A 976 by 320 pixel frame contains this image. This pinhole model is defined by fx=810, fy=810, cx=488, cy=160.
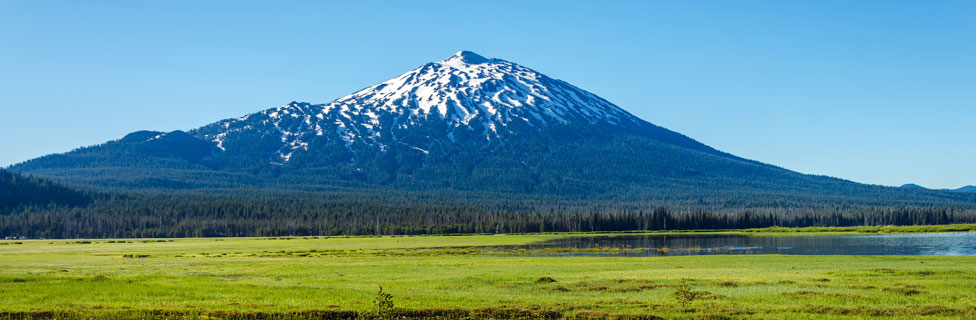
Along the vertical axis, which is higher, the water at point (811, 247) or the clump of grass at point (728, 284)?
the water at point (811, 247)

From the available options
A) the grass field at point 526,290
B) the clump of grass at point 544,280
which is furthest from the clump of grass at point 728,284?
Answer: the clump of grass at point 544,280

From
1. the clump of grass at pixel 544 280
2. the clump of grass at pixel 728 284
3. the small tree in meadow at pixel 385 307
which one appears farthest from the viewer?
the clump of grass at pixel 544 280

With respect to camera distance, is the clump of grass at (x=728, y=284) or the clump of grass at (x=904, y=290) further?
the clump of grass at (x=728, y=284)

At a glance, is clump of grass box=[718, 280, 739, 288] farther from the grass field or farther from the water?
the water

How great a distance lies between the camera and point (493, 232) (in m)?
186

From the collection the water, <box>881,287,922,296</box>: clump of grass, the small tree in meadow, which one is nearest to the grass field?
<box>881,287,922,296</box>: clump of grass

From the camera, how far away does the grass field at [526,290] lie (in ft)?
116

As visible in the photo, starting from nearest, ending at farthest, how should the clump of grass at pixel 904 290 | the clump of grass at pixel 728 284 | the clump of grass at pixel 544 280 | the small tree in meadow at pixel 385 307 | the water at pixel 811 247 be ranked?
the small tree in meadow at pixel 385 307
the clump of grass at pixel 904 290
the clump of grass at pixel 728 284
the clump of grass at pixel 544 280
the water at pixel 811 247

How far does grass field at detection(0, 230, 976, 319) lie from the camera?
116 ft

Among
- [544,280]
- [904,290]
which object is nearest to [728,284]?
[904,290]

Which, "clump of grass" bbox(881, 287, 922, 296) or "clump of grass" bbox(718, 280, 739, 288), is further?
"clump of grass" bbox(718, 280, 739, 288)

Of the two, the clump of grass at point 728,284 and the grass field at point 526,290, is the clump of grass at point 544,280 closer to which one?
the grass field at point 526,290

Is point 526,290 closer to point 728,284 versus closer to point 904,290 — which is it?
point 728,284

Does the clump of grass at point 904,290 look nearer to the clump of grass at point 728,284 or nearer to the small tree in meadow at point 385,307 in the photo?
the clump of grass at point 728,284
